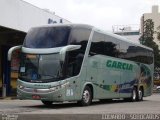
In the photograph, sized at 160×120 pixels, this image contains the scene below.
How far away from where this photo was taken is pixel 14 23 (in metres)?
28.4

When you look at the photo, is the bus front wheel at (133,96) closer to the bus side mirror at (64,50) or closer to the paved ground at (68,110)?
the paved ground at (68,110)

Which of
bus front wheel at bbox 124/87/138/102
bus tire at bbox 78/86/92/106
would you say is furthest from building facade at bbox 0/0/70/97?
bus front wheel at bbox 124/87/138/102

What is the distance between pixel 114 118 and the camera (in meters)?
12.6

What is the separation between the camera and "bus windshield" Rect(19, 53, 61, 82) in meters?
19.1

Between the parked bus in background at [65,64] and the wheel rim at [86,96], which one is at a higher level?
the parked bus in background at [65,64]

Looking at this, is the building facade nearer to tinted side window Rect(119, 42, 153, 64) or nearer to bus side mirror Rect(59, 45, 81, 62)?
bus side mirror Rect(59, 45, 81, 62)

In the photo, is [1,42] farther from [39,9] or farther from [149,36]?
[149,36]

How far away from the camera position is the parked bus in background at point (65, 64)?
62.7ft

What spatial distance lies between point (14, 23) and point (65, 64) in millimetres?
10011

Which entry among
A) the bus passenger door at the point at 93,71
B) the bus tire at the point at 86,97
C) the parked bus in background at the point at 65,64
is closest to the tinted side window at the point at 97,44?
the parked bus in background at the point at 65,64

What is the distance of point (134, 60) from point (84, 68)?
7645 mm

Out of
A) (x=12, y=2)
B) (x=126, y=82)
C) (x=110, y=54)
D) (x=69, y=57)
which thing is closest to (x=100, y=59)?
(x=110, y=54)

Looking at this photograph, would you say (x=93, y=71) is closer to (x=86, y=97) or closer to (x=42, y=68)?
(x=86, y=97)

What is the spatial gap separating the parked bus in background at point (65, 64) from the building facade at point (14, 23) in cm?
307
